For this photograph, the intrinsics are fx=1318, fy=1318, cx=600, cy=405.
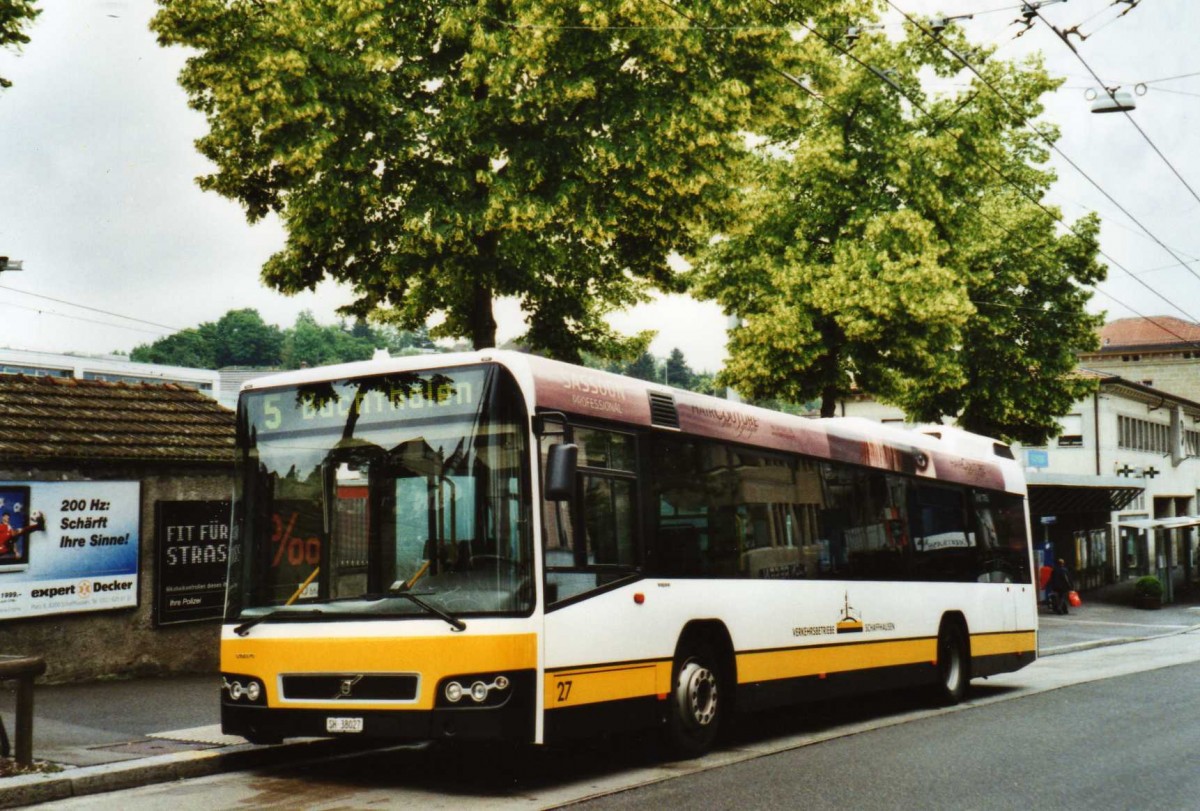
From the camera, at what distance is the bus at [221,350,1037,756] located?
27.0ft

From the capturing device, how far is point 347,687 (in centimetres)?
841

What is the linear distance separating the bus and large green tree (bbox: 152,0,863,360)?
7143 millimetres

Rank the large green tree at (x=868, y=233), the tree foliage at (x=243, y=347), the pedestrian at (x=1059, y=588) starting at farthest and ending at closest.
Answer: the tree foliage at (x=243, y=347) < the pedestrian at (x=1059, y=588) < the large green tree at (x=868, y=233)

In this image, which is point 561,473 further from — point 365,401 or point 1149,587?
point 1149,587

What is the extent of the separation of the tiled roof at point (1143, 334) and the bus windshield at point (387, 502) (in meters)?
82.2

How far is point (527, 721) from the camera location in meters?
8.20

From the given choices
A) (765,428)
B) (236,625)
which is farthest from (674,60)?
(236,625)

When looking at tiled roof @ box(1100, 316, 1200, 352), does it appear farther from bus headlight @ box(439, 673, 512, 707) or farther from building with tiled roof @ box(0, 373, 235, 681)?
bus headlight @ box(439, 673, 512, 707)

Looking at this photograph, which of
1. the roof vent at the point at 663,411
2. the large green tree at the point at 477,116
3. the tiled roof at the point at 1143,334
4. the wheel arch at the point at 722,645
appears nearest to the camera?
the roof vent at the point at 663,411

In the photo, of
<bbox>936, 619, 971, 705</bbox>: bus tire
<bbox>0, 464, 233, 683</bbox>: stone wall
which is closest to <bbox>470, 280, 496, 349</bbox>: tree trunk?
<bbox>0, 464, 233, 683</bbox>: stone wall

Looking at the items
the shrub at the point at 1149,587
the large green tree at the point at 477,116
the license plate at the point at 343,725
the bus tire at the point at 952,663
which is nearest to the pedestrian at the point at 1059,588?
the shrub at the point at 1149,587

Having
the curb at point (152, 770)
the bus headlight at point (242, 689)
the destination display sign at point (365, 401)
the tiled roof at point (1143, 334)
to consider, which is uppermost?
the tiled roof at point (1143, 334)

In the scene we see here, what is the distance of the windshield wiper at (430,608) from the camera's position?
26.7 feet

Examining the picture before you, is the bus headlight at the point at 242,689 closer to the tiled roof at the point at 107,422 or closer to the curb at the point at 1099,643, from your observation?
the tiled roof at the point at 107,422
